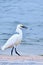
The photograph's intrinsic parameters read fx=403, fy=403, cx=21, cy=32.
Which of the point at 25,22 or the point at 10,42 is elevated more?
the point at 10,42

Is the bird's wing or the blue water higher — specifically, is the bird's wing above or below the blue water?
above

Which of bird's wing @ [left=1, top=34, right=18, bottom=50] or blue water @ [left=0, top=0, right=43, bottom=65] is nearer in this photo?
bird's wing @ [left=1, top=34, right=18, bottom=50]

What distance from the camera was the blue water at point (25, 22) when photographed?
12413mm

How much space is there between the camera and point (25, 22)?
64.4 feet

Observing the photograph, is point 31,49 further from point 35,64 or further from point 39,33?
point 35,64

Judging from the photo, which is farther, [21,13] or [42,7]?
[42,7]

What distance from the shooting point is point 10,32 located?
16.0 meters

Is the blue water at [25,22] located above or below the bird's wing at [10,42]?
below

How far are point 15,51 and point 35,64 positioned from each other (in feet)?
14.4

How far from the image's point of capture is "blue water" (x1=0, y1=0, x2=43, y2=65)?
1241 centimetres

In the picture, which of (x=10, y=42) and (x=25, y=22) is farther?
(x=25, y=22)

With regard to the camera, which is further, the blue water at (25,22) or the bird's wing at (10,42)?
the blue water at (25,22)

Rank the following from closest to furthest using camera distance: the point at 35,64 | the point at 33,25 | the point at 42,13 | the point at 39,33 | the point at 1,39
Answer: the point at 35,64 → the point at 1,39 → the point at 39,33 → the point at 33,25 → the point at 42,13

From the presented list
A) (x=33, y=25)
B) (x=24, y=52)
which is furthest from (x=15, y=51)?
(x=33, y=25)
